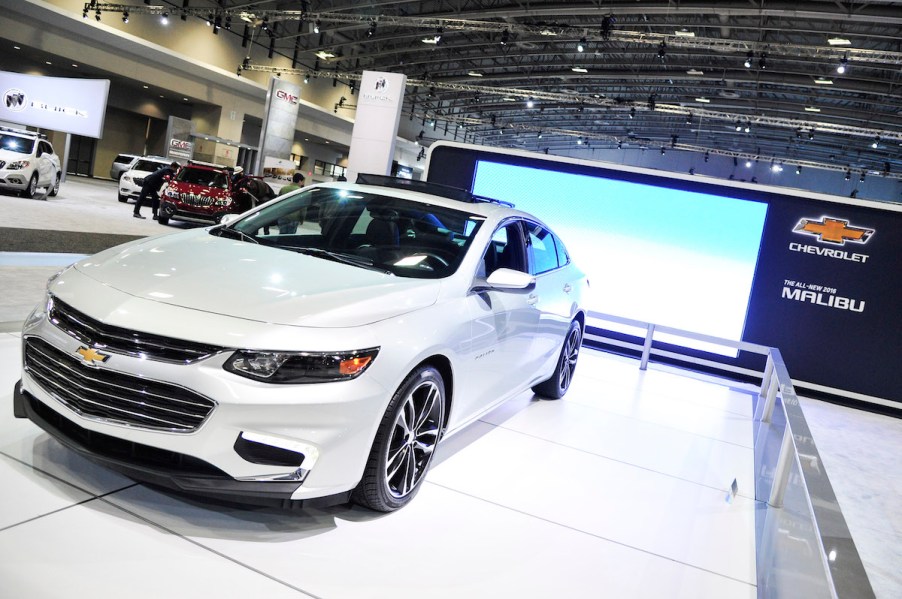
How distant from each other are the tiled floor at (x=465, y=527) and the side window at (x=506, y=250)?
1129 millimetres

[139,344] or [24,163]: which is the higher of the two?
[24,163]

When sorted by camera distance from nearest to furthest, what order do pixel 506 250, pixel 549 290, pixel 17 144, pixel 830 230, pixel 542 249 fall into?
pixel 506 250, pixel 549 290, pixel 542 249, pixel 830 230, pixel 17 144

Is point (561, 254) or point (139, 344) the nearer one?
point (139, 344)

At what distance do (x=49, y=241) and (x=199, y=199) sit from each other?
26.0 ft

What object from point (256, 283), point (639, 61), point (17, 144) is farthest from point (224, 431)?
point (639, 61)

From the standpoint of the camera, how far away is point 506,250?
4281 millimetres

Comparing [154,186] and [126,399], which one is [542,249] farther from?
[154,186]

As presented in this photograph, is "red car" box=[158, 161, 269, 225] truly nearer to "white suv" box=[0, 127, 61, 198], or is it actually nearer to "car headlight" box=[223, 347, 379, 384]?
"white suv" box=[0, 127, 61, 198]

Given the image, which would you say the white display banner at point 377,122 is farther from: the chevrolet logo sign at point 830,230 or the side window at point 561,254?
the side window at point 561,254

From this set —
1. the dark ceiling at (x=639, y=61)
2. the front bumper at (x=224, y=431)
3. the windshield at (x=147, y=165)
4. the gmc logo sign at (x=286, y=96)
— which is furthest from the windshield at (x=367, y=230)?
the gmc logo sign at (x=286, y=96)

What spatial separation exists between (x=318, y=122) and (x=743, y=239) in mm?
28007

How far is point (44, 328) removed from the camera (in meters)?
2.67

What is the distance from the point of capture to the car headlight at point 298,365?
2.40 m

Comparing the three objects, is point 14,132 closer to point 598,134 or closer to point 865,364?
point 865,364
